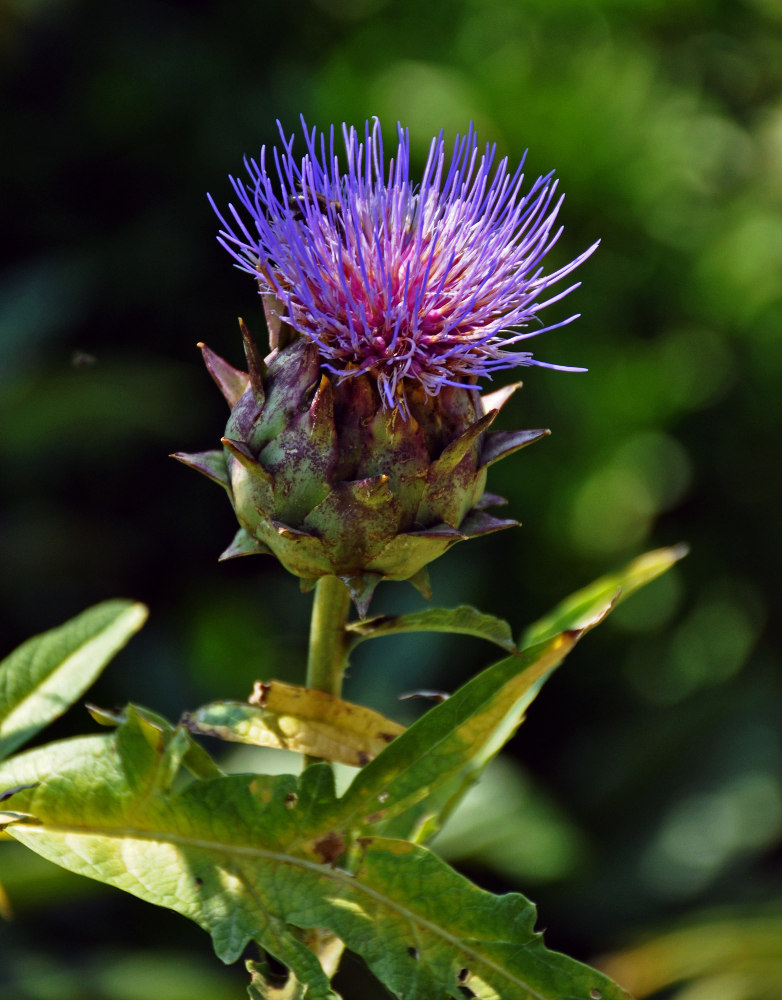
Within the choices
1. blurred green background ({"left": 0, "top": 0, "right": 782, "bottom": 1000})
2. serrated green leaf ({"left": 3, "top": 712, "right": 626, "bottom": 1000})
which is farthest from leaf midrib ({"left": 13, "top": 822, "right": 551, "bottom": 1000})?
blurred green background ({"left": 0, "top": 0, "right": 782, "bottom": 1000})

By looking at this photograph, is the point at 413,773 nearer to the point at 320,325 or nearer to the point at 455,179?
the point at 320,325

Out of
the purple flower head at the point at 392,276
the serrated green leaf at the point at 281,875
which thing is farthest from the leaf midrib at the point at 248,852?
the purple flower head at the point at 392,276

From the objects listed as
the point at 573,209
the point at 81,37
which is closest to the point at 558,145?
the point at 573,209

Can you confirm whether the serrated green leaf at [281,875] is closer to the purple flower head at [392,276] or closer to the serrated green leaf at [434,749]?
the serrated green leaf at [434,749]

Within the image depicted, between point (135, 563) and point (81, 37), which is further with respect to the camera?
point (81, 37)

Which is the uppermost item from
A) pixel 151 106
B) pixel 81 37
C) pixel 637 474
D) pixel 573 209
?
pixel 81 37

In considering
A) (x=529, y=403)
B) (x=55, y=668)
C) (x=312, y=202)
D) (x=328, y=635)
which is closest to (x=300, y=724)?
(x=328, y=635)

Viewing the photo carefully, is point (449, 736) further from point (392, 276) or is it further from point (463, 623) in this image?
point (392, 276)
